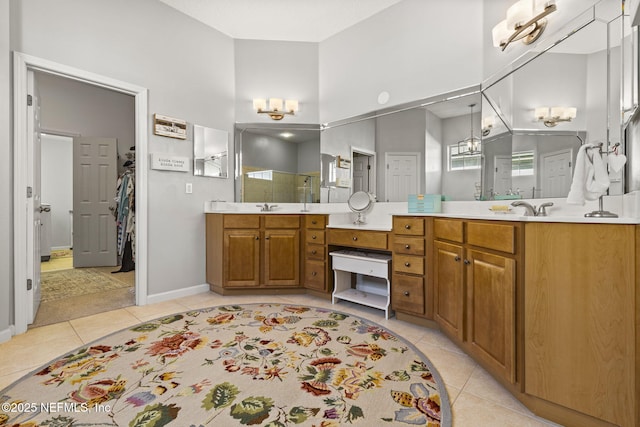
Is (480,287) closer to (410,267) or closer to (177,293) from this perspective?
(410,267)

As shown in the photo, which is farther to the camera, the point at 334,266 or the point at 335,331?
the point at 334,266

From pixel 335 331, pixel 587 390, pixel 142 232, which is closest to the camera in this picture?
pixel 587 390

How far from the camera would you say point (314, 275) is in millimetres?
3059

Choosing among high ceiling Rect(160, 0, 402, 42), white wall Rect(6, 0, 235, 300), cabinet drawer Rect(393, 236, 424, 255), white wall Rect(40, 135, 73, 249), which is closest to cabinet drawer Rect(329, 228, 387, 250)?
cabinet drawer Rect(393, 236, 424, 255)

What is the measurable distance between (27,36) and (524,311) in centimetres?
374

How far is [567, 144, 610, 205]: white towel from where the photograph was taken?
1.27 m

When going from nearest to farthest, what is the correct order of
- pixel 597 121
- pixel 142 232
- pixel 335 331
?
pixel 597 121
pixel 335 331
pixel 142 232

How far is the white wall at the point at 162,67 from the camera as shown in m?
2.37

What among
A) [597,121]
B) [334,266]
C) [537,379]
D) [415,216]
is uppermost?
A: [597,121]

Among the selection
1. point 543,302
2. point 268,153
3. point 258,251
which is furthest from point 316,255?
point 543,302

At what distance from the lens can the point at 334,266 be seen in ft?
9.45

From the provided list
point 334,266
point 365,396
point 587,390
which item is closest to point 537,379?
point 587,390

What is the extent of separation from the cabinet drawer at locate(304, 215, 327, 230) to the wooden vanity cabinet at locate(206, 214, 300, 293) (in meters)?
0.10

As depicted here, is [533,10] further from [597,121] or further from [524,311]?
[524,311]
